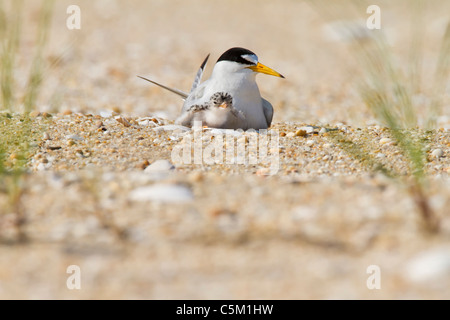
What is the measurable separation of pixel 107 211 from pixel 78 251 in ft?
0.90

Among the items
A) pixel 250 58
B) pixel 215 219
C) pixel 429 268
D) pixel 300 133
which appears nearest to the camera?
pixel 429 268

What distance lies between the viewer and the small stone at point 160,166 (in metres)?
3.06

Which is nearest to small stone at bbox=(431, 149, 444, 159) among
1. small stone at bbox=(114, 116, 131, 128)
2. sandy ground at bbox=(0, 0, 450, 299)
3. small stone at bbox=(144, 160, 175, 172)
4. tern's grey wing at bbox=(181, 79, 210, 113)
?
sandy ground at bbox=(0, 0, 450, 299)

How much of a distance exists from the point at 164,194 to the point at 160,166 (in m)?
0.59

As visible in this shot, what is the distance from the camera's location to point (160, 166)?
10.1 feet

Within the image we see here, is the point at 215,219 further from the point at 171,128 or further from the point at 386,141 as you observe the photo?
the point at 386,141

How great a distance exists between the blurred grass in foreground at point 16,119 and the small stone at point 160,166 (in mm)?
584

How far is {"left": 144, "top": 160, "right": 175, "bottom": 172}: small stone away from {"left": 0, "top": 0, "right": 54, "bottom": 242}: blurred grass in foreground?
1.91 ft

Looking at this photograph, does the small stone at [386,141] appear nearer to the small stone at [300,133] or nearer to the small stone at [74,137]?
the small stone at [300,133]

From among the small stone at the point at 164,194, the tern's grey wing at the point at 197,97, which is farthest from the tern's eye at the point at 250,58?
the small stone at the point at 164,194

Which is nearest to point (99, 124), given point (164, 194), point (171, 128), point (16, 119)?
point (171, 128)

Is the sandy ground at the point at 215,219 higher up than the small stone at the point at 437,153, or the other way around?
the small stone at the point at 437,153
